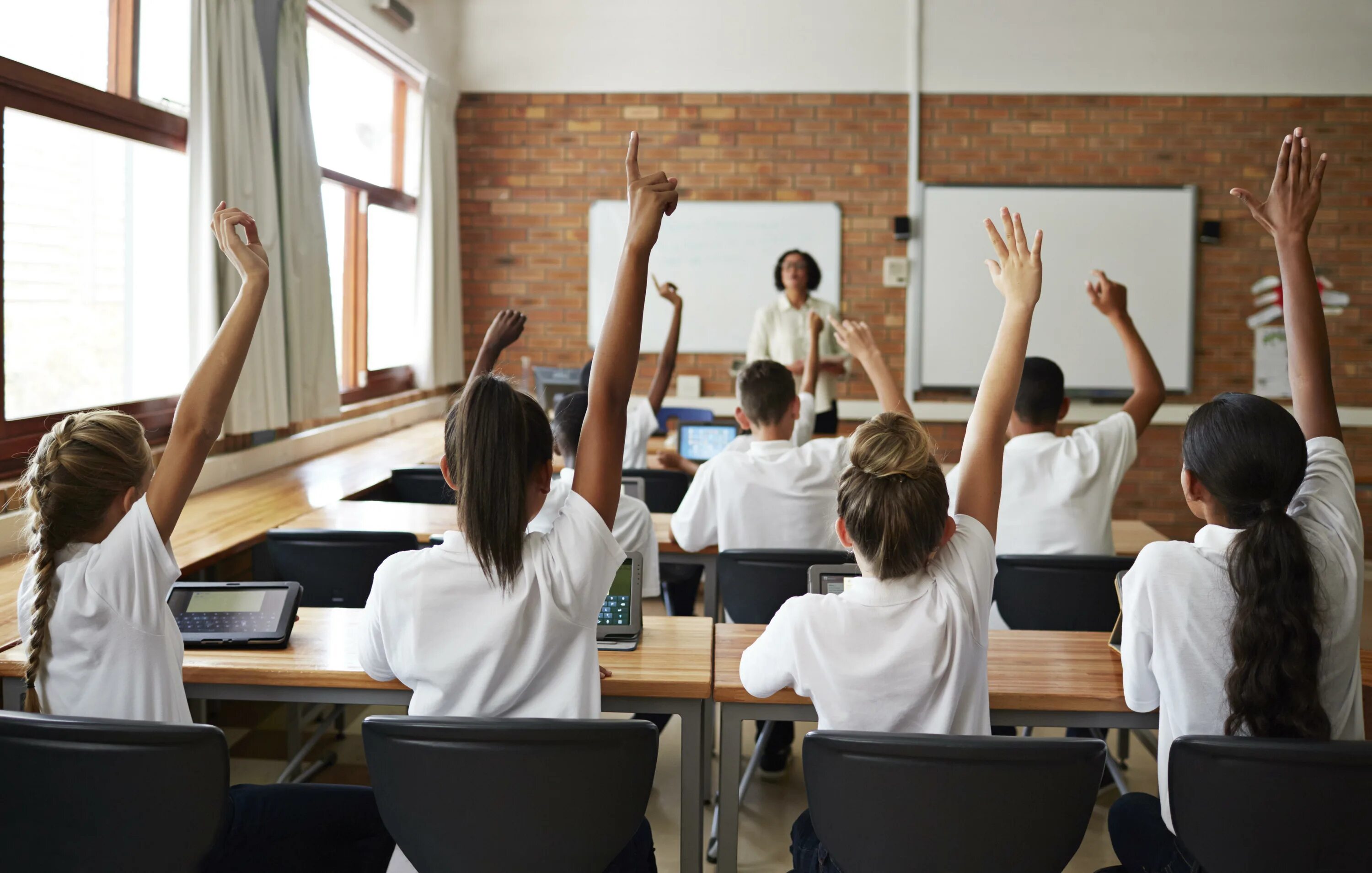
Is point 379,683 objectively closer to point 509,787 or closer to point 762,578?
point 509,787

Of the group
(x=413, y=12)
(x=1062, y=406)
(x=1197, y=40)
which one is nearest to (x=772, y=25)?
(x=413, y=12)

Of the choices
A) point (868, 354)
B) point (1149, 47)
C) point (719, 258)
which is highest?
point (1149, 47)

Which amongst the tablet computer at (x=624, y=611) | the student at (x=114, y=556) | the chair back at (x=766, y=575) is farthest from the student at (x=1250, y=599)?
the student at (x=114, y=556)

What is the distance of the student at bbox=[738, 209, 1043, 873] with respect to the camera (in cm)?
153

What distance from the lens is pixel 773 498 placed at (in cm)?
304

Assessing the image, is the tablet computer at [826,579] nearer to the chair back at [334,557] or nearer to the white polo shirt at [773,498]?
the white polo shirt at [773,498]

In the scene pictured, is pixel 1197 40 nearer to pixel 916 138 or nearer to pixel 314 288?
pixel 916 138

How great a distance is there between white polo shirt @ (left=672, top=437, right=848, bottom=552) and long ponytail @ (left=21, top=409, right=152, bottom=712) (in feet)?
5.67

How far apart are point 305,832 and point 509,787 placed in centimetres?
60

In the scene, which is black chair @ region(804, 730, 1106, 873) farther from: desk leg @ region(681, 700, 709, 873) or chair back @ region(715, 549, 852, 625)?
chair back @ region(715, 549, 852, 625)

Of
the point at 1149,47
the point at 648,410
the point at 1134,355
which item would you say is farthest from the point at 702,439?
the point at 1149,47

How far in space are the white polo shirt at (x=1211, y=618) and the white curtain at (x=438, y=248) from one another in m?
5.46

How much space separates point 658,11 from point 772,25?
2.43ft

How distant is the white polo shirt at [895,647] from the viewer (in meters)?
1.53
